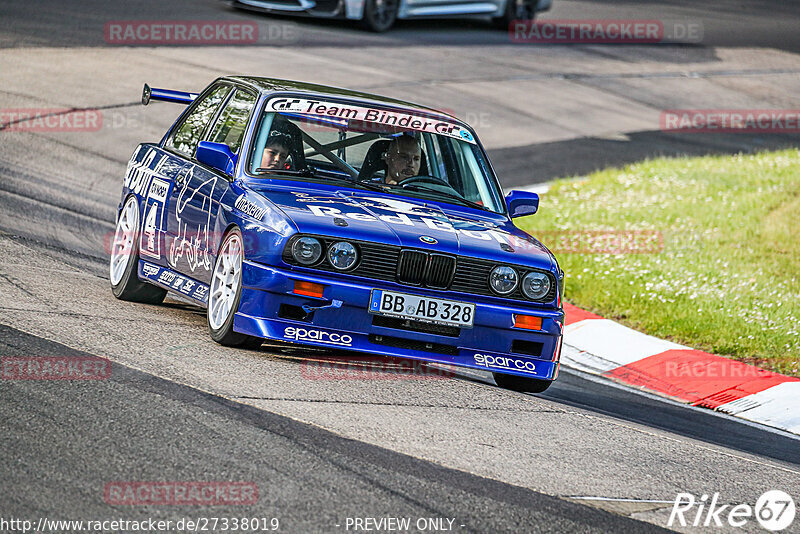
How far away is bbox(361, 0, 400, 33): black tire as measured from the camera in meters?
23.0

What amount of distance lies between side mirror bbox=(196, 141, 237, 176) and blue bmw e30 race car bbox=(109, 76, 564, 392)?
0.01 meters

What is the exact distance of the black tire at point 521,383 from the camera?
7.28m

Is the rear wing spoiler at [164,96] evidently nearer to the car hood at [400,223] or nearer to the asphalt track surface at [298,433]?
the asphalt track surface at [298,433]

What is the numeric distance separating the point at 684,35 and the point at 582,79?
9015mm

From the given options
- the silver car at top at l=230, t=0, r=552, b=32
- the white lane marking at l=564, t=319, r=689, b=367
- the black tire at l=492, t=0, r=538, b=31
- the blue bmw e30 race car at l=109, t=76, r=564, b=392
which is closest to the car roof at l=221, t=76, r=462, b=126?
the blue bmw e30 race car at l=109, t=76, r=564, b=392

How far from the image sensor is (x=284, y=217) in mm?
6617

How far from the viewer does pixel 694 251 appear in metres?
12.1

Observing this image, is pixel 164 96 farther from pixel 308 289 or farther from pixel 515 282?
pixel 515 282

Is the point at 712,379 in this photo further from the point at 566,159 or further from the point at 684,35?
the point at 684,35

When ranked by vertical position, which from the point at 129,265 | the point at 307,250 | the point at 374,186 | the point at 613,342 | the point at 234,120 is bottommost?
the point at 613,342

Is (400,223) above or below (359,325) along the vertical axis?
above

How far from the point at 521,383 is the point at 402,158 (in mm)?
1704

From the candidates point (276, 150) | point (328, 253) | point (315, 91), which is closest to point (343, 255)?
point (328, 253)

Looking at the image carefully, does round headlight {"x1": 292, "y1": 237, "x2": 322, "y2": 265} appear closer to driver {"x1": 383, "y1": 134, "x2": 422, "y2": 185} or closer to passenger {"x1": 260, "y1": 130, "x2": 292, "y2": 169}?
passenger {"x1": 260, "y1": 130, "x2": 292, "y2": 169}
